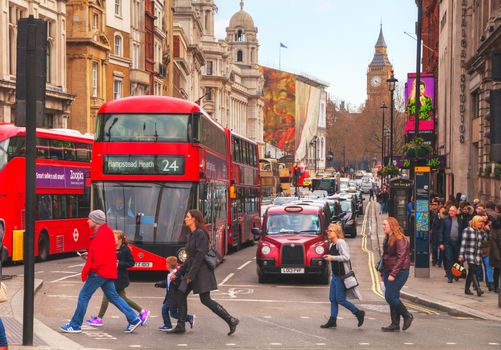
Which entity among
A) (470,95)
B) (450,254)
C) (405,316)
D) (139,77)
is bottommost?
(405,316)

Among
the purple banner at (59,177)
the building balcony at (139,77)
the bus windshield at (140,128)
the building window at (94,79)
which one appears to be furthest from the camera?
the building balcony at (139,77)

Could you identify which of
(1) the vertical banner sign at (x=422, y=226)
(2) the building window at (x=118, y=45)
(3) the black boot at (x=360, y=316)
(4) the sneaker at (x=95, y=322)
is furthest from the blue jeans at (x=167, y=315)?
(2) the building window at (x=118, y=45)

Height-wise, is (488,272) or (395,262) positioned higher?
(395,262)

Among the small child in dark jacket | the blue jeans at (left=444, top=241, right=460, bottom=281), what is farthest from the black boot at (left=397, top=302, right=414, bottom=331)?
the blue jeans at (left=444, top=241, right=460, bottom=281)

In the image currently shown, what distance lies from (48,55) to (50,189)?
84.5ft

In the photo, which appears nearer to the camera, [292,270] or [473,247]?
[473,247]

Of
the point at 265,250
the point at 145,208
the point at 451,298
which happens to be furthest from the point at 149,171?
the point at 451,298

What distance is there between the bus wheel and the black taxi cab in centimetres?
854

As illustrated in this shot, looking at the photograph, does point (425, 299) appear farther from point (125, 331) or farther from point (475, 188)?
point (475, 188)

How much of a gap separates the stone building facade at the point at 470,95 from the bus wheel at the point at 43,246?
566 inches

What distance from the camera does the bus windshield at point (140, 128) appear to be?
79.0 ft

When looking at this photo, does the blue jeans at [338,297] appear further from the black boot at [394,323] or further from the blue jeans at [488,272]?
the blue jeans at [488,272]

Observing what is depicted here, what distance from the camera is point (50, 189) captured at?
101 ft

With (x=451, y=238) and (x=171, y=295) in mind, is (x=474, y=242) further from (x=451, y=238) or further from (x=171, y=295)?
(x=171, y=295)
